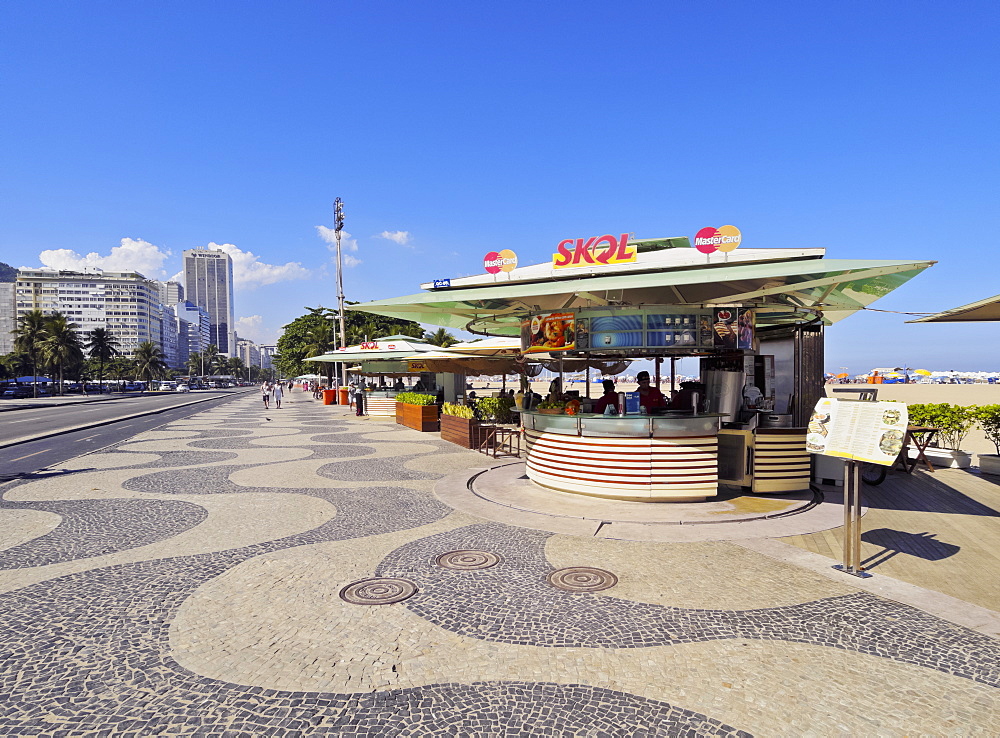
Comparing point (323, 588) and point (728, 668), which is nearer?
point (728, 668)

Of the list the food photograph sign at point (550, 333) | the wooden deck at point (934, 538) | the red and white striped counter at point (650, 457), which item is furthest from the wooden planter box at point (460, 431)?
the wooden deck at point (934, 538)


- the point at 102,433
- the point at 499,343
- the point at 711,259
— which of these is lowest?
the point at 102,433

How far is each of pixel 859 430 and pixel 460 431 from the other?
38.1 ft

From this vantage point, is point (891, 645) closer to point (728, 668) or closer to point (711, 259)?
point (728, 668)

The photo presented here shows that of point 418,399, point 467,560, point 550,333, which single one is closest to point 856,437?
point 467,560

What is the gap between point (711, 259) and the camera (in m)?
9.24

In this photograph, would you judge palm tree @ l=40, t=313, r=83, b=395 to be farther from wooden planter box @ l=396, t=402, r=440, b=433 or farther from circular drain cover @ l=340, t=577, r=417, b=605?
circular drain cover @ l=340, t=577, r=417, b=605

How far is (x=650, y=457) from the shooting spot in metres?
8.63

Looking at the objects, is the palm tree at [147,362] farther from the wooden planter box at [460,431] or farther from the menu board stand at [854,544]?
the menu board stand at [854,544]

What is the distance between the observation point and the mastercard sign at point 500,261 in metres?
11.1

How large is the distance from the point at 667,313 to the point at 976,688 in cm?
639

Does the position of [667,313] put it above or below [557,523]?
above

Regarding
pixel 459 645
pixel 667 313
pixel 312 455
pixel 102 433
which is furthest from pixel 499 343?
pixel 102 433

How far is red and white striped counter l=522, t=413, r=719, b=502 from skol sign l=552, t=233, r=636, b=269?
2.77 meters
